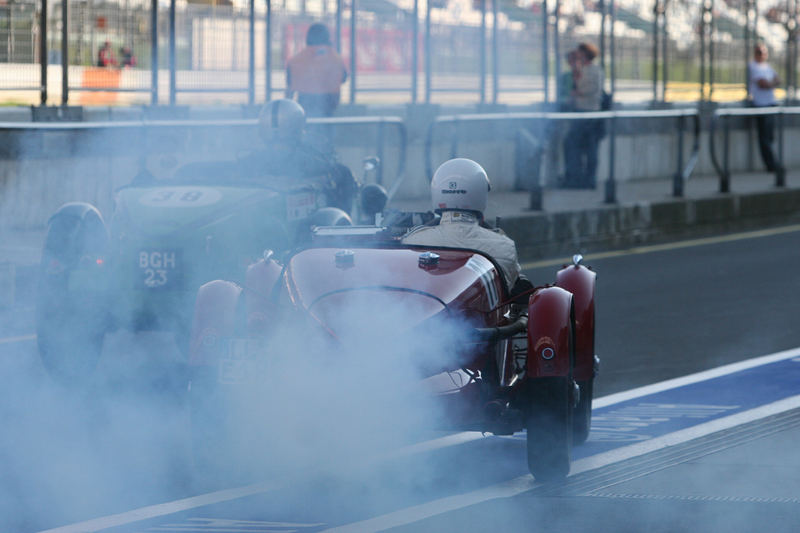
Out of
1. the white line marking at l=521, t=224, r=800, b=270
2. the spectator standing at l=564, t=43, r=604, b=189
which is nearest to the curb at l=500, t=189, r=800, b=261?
the white line marking at l=521, t=224, r=800, b=270

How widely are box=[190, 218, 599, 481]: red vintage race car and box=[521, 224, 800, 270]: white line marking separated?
806 cm

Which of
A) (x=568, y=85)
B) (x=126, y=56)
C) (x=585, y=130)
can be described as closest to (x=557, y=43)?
(x=568, y=85)

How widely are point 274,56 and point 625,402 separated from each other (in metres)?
10.6

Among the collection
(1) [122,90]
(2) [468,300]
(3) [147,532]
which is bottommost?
(3) [147,532]

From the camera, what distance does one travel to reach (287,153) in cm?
1058

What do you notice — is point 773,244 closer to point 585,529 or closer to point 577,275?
point 577,275

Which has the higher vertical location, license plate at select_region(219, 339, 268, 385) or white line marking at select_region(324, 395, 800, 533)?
license plate at select_region(219, 339, 268, 385)

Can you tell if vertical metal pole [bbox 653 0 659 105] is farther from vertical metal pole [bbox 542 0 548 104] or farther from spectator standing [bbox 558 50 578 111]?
vertical metal pole [bbox 542 0 548 104]

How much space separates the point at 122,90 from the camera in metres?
16.1

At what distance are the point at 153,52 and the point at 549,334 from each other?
407 inches

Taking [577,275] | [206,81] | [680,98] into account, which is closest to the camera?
[577,275]

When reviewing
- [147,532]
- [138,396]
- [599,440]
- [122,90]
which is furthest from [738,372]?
[122,90]

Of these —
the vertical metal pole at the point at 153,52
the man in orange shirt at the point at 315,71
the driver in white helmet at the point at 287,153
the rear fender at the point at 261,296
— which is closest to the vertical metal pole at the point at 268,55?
the man in orange shirt at the point at 315,71

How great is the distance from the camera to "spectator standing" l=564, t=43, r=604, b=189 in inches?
808
